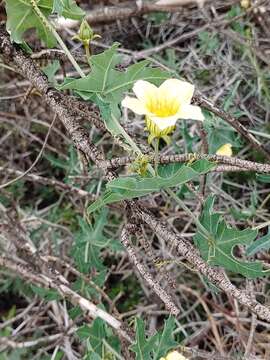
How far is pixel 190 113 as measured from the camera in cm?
71

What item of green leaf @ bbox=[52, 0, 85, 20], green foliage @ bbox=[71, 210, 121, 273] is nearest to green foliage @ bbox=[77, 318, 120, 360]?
green foliage @ bbox=[71, 210, 121, 273]

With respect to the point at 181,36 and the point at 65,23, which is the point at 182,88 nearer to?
the point at 65,23

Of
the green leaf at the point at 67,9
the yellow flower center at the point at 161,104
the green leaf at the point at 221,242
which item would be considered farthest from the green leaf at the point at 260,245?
the green leaf at the point at 67,9

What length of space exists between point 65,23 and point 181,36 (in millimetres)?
390

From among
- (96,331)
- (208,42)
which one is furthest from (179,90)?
(208,42)

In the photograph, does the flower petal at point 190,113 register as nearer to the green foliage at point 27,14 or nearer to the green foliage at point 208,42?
the green foliage at point 27,14

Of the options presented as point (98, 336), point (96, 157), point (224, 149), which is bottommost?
point (98, 336)

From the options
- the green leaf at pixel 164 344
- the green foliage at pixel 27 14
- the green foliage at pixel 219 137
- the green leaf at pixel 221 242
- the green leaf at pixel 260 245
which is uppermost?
the green foliage at pixel 27 14

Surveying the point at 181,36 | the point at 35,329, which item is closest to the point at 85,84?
the point at 35,329

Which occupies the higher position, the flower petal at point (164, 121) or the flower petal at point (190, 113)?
the flower petal at point (164, 121)

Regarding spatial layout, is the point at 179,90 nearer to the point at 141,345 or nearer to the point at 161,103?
the point at 161,103

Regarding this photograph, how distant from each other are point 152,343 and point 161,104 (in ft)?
1.17

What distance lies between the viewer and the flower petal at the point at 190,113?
0.70 m

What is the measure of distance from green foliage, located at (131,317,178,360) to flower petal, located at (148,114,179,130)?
319 millimetres
